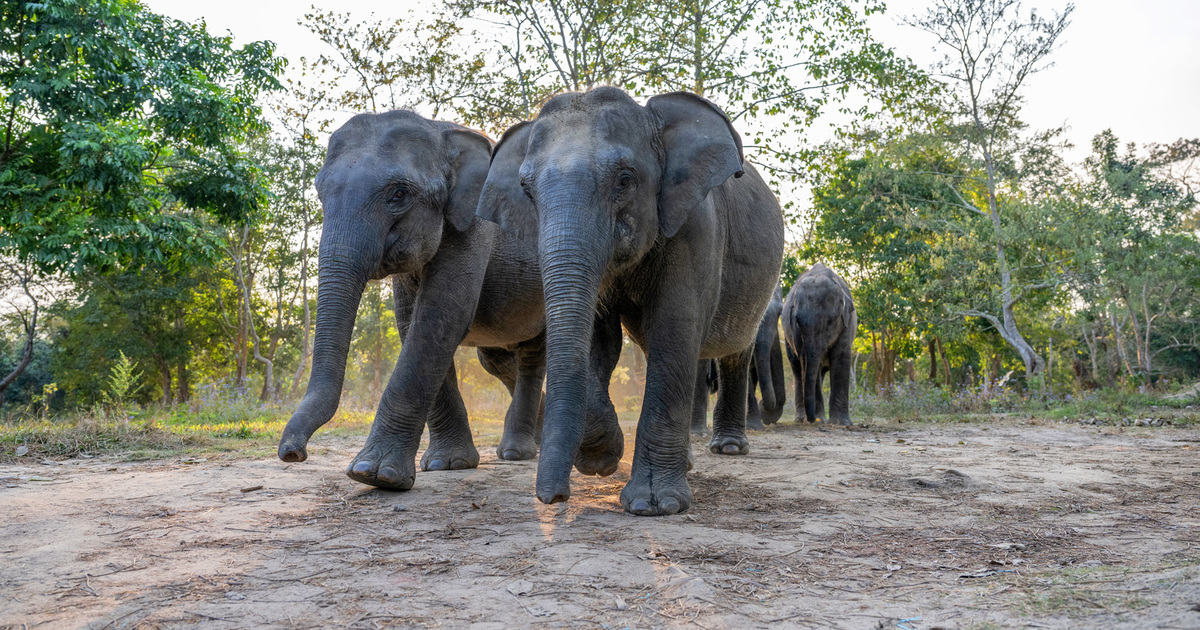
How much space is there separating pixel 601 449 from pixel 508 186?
1.77 meters

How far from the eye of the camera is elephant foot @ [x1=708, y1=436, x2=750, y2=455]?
820cm

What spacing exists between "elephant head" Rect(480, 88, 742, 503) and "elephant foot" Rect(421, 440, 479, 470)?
2.25 metres

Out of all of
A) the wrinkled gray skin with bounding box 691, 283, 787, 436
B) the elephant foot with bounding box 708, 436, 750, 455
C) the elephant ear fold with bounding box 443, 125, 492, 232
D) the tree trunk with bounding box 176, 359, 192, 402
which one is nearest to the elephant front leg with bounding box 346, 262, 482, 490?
the elephant ear fold with bounding box 443, 125, 492, 232

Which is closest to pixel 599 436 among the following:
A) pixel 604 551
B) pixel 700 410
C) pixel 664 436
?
pixel 664 436

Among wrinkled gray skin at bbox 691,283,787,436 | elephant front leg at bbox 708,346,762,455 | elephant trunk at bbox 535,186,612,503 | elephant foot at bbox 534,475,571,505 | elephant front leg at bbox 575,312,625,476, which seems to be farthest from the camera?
wrinkled gray skin at bbox 691,283,787,436

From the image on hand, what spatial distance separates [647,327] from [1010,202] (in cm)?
2107

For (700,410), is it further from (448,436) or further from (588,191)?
(588,191)

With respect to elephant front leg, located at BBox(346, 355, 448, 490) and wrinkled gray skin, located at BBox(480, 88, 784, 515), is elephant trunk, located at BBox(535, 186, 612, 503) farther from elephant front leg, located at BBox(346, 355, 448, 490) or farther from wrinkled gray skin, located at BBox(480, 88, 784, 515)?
elephant front leg, located at BBox(346, 355, 448, 490)

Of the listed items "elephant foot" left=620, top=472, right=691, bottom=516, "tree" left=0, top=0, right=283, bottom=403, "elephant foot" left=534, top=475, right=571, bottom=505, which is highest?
"tree" left=0, top=0, right=283, bottom=403

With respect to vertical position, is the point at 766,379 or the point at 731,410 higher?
the point at 766,379

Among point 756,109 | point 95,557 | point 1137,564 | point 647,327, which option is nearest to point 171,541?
point 95,557

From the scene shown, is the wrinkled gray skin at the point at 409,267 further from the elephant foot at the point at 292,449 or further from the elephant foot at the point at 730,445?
the elephant foot at the point at 730,445

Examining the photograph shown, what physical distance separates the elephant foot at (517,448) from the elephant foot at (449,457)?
0.87m

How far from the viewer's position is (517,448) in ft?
24.9
